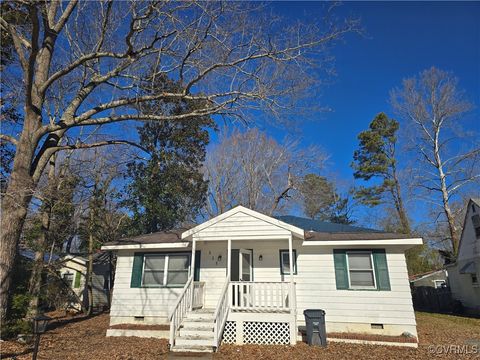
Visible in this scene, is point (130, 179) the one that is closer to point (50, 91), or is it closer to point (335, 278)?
point (50, 91)

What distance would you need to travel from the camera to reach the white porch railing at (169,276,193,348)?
7.58m

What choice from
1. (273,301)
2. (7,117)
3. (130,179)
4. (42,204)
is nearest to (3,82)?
(7,117)

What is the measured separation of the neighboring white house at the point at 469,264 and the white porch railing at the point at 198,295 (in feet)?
43.0

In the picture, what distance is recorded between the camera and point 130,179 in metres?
18.8

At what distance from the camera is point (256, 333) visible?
8383 mm

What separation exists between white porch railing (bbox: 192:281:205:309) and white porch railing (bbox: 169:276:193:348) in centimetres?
44

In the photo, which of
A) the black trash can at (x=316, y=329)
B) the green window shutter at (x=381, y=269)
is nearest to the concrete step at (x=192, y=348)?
the black trash can at (x=316, y=329)

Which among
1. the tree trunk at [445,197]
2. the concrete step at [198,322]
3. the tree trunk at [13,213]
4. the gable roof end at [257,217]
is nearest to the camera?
the tree trunk at [13,213]

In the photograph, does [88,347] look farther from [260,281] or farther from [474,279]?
[474,279]

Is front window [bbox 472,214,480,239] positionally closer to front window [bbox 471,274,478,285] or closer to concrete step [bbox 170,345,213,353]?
front window [bbox 471,274,478,285]

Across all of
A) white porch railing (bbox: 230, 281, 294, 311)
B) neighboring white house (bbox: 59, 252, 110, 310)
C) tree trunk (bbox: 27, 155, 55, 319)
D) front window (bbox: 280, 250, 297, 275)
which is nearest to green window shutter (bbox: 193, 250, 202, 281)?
white porch railing (bbox: 230, 281, 294, 311)

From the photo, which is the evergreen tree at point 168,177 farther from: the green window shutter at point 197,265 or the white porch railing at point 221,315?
the white porch railing at point 221,315

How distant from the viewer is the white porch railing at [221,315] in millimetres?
7512

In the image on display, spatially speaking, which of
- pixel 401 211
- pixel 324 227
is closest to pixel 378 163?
pixel 401 211
